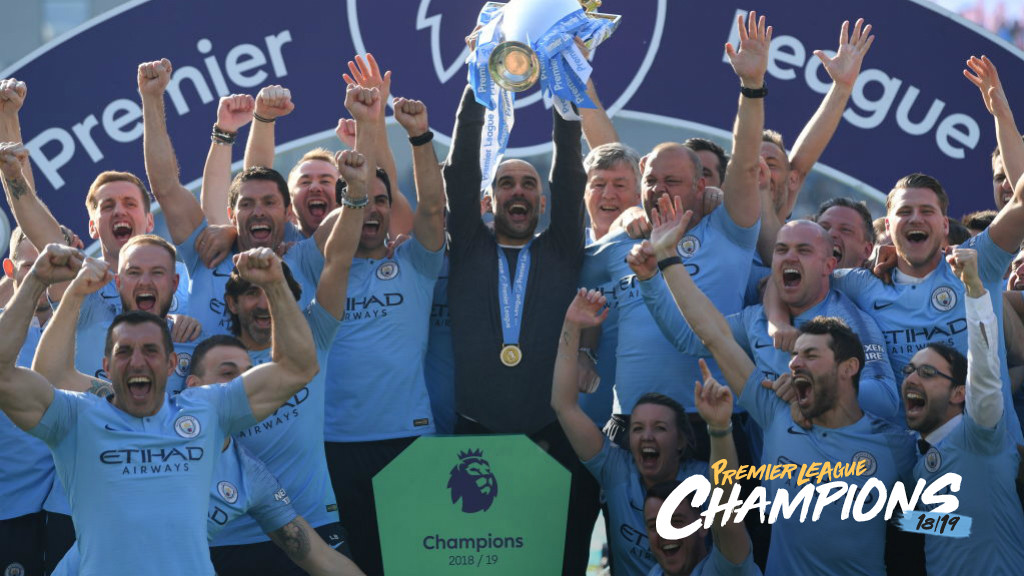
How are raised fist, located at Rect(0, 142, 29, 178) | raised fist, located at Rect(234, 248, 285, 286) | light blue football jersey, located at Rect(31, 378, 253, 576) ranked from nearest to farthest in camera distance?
1. light blue football jersey, located at Rect(31, 378, 253, 576)
2. raised fist, located at Rect(234, 248, 285, 286)
3. raised fist, located at Rect(0, 142, 29, 178)

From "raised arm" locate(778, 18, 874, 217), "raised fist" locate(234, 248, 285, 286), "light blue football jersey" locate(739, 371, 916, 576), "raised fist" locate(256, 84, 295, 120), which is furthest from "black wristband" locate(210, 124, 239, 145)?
"light blue football jersey" locate(739, 371, 916, 576)

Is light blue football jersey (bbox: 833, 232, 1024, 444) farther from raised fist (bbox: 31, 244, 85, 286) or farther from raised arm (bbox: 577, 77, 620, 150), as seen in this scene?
raised fist (bbox: 31, 244, 85, 286)

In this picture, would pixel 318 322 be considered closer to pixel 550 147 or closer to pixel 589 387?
pixel 589 387

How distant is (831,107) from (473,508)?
275cm

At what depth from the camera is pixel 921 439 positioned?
4.98m

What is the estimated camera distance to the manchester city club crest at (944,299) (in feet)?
17.1

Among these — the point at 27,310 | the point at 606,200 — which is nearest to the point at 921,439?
the point at 606,200

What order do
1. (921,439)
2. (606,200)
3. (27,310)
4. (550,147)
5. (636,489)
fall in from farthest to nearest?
(550,147)
(606,200)
(636,489)
(921,439)
(27,310)

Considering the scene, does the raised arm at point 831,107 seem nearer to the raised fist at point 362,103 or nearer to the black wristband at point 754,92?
the black wristband at point 754,92

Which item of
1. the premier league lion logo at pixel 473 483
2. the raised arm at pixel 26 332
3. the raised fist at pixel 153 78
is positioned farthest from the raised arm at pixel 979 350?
the raised fist at pixel 153 78

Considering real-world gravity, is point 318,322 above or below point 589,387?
above

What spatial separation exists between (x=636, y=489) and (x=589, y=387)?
1.48 feet

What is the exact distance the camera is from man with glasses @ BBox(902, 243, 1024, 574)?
4.70m

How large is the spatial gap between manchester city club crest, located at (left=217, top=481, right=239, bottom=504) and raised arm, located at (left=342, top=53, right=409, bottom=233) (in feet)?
5.39
